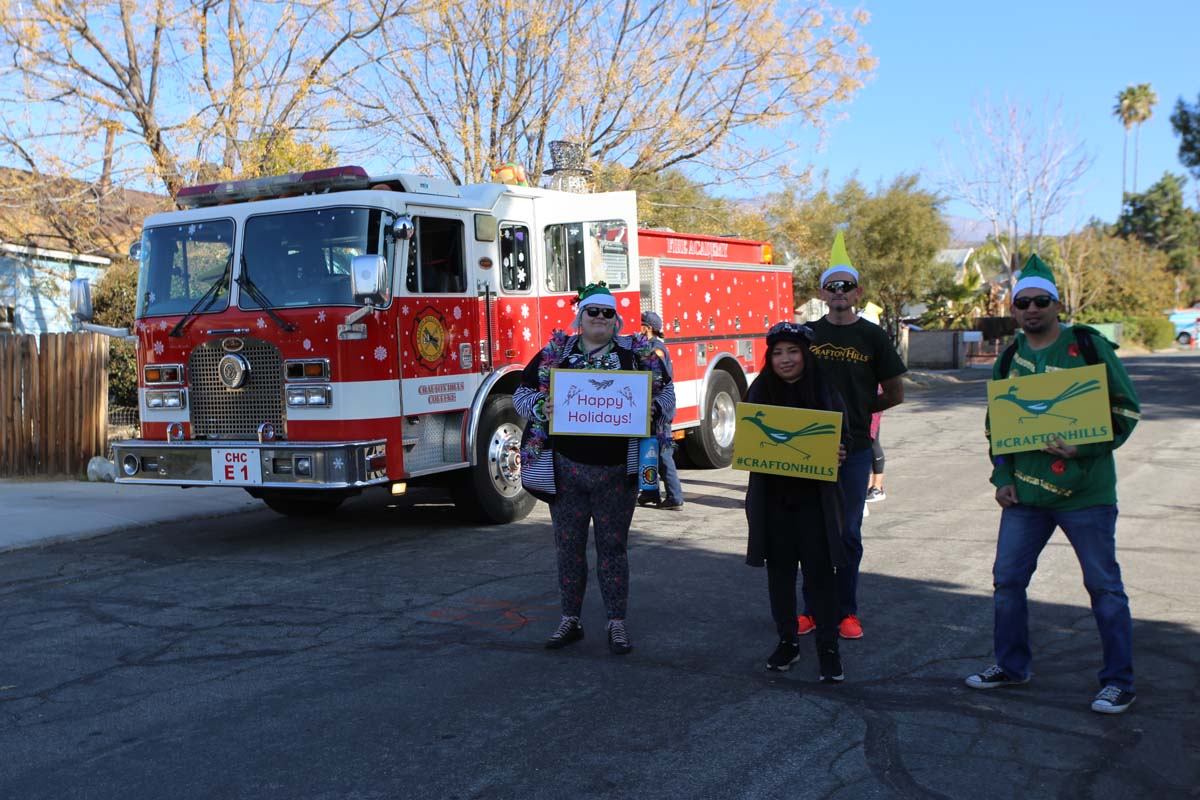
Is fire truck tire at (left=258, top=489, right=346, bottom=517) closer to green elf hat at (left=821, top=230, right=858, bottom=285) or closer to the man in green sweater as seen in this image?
green elf hat at (left=821, top=230, right=858, bottom=285)

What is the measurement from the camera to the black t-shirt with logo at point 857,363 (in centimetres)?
596

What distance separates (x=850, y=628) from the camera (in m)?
6.07

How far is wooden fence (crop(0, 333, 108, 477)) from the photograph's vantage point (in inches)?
519

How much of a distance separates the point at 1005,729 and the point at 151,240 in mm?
7761

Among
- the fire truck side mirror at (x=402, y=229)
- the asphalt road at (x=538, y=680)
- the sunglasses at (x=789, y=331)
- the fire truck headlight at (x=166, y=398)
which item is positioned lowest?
the asphalt road at (x=538, y=680)

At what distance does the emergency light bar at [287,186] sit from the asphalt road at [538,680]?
114 inches

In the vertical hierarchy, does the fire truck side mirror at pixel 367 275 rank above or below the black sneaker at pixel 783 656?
above

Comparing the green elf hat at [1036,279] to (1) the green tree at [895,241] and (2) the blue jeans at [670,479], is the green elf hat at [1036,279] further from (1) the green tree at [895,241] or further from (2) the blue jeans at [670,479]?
(1) the green tree at [895,241]

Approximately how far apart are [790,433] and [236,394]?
17.2 ft

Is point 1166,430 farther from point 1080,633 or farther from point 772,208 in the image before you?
point 1080,633

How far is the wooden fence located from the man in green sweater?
10999 millimetres

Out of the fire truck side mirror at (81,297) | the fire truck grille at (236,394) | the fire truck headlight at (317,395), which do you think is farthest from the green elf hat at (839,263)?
the fire truck side mirror at (81,297)

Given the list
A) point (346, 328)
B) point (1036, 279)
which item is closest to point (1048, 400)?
point (1036, 279)

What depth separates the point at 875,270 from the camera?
3784cm
